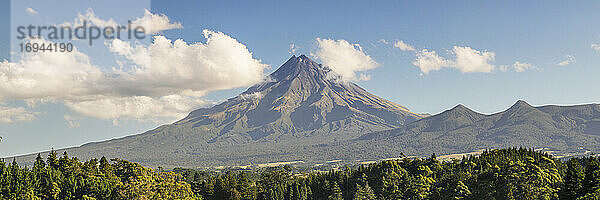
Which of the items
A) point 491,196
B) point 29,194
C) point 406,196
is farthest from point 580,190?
point 29,194

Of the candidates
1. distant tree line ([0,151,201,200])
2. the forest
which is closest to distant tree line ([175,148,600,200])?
the forest

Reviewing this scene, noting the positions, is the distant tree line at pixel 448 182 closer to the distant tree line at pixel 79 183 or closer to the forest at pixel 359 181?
the forest at pixel 359 181

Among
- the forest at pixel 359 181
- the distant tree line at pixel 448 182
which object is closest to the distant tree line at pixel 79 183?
the forest at pixel 359 181

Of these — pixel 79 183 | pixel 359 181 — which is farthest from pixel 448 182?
pixel 79 183

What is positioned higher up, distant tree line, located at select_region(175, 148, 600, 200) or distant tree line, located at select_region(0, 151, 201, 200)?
distant tree line, located at select_region(0, 151, 201, 200)

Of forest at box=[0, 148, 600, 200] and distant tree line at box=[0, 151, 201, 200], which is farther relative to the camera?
forest at box=[0, 148, 600, 200]

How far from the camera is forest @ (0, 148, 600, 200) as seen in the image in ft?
308

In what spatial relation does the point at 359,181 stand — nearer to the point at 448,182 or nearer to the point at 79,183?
the point at 448,182

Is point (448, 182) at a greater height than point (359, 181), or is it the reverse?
point (359, 181)

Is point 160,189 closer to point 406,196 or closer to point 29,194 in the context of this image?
point 29,194

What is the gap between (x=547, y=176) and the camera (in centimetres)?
10356

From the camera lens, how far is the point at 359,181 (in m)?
140

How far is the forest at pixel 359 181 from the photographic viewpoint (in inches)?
3698

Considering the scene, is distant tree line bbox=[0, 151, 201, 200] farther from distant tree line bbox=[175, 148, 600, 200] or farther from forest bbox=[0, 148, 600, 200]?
distant tree line bbox=[175, 148, 600, 200]
